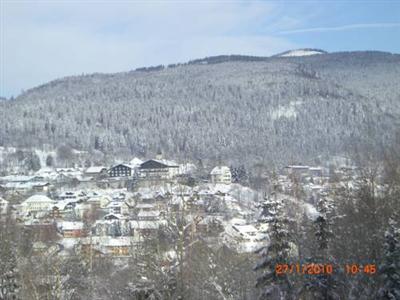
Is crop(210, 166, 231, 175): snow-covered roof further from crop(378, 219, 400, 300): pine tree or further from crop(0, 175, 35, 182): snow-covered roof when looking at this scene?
crop(378, 219, 400, 300): pine tree

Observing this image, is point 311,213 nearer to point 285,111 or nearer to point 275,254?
point 275,254

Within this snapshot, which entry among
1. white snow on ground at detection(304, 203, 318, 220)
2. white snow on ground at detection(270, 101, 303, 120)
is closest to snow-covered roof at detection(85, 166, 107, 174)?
white snow on ground at detection(270, 101, 303, 120)

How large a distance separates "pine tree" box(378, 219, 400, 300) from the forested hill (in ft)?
220

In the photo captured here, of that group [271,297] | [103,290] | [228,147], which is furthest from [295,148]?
[271,297]

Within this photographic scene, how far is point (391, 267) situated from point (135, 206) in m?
28.8

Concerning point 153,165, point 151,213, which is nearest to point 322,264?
point 151,213

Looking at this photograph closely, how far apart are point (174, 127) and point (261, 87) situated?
102ft

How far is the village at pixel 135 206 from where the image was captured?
2077 centimetres

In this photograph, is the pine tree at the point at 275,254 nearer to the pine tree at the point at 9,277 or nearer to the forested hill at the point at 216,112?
the pine tree at the point at 9,277

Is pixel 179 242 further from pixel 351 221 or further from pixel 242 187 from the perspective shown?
pixel 242 187

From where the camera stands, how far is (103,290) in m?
18.4

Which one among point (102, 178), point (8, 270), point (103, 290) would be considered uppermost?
point (8, 270)

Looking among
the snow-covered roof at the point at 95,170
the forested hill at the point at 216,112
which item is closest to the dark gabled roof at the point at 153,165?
the snow-covered roof at the point at 95,170

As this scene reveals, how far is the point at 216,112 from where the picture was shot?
379ft
